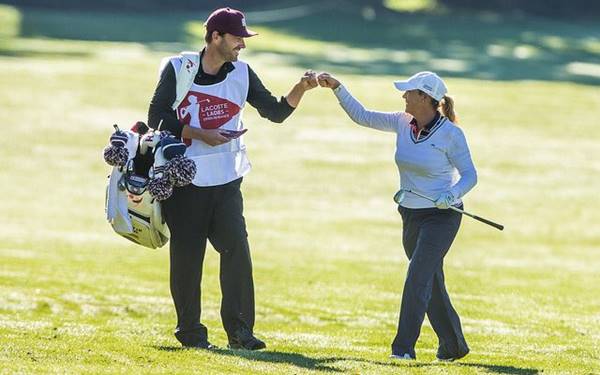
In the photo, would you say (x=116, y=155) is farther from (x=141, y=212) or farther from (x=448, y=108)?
(x=448, y=108)

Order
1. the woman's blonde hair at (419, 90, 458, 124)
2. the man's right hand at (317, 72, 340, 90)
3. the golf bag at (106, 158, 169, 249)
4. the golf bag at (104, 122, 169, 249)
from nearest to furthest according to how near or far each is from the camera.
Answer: the golf bag at (104, 122, 169, 249)
the golf bag at (106, 158, 169, 249)
the woman's blonde hair at (419, 90, 458, 124)
the man's right hand at (317, 72, 340, 90)

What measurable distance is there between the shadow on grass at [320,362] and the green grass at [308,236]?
0.02m

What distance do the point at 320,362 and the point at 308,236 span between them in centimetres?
1506

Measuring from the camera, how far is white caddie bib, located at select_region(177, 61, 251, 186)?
923cm

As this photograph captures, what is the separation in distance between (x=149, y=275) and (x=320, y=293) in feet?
7.99

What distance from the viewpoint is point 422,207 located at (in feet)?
30.6

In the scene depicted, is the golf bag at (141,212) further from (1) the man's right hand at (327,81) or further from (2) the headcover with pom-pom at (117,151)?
(1) the man's right hand at (327,81)

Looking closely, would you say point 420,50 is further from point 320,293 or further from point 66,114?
point 320,293

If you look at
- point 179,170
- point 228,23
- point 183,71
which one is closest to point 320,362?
point 179,170

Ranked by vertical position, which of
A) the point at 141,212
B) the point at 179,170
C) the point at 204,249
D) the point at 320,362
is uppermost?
the point at 179,170

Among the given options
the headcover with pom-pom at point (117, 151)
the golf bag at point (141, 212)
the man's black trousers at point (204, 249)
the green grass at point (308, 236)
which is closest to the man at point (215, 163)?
the man's black trousers at point (204, 249)

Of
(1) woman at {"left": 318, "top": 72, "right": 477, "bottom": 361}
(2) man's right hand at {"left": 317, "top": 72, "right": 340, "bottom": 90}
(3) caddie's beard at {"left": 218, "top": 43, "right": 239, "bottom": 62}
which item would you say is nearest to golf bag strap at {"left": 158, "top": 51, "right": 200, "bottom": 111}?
(3) caddie's beard at {"left": 218, "top": 43, "right": 239, "bottom": 62}

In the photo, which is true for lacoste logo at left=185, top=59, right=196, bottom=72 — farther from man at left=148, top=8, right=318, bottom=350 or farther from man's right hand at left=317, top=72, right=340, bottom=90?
man's right hand at left=317, top=72, right=340, bottom=90

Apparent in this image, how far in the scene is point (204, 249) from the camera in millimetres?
9523
